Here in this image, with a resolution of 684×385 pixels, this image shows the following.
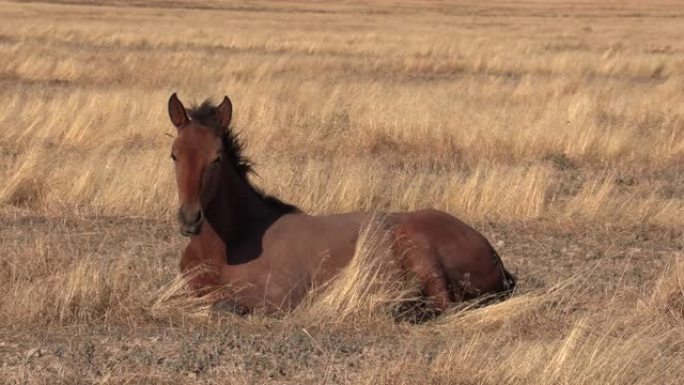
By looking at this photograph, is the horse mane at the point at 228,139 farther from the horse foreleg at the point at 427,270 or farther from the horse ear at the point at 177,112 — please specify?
the horse foreleg at the point at 427,270

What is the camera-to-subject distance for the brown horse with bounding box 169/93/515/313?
670cm

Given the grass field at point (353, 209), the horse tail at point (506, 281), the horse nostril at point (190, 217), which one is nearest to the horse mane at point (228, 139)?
the horse nostril at point (190, 217)

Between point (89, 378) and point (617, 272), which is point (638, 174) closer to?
point (617, 272)

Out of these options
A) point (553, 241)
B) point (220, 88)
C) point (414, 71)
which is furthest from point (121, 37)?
point (553, 241)

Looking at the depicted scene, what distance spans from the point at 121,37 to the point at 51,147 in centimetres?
2044

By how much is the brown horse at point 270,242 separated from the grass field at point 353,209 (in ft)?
0.61

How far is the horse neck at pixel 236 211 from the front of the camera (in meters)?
6.95

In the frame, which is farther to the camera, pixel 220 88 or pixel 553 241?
pixel 220 88

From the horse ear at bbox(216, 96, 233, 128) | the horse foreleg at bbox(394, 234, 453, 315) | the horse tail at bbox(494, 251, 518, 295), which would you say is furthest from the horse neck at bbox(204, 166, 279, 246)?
the horse tail at bbox(494, 251, 518, 295)

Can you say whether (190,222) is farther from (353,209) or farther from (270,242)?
(353,209)

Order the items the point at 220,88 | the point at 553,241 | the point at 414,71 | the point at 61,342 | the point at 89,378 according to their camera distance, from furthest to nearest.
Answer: the point at 414,71
the point at 220,88
the point at 553,241
the point at 61,342
the point at 89,378

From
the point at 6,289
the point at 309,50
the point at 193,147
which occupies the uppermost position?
the point at 193,147

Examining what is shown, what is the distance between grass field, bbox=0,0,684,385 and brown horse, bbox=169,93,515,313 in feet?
0.61

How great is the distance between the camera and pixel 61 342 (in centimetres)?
611
